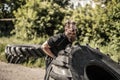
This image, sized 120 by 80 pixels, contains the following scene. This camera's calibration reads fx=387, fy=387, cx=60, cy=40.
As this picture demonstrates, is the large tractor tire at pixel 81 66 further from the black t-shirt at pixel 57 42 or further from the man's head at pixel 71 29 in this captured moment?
the black t-shirt at pixel 57 42

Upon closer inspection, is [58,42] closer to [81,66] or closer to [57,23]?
[81,66]

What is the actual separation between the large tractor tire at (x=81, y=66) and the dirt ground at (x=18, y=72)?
13.5ft

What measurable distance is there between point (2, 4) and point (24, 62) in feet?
22.4

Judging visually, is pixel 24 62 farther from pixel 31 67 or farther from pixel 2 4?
pixel 2 4

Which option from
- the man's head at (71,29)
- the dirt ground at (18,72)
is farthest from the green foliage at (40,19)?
the man's head at (71,29)

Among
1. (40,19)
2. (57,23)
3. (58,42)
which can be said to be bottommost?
(57,23)

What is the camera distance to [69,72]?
4547 millimetres

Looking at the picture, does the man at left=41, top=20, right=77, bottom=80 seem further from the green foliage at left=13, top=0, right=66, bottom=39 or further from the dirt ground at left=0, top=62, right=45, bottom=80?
the green foliage at left=13, top=0, right=66, bottom=39

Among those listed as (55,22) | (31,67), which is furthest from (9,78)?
(55,22)

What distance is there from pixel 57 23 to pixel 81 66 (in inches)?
395

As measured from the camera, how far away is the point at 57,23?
14727mm

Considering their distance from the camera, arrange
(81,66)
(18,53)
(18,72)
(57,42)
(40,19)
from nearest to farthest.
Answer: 1. (81,66)
2. (57,42)
3. (18,72)
4. (18,53)
5. (40,19)

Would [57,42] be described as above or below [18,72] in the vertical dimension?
above

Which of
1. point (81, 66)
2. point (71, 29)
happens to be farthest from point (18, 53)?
point (81, 66)
